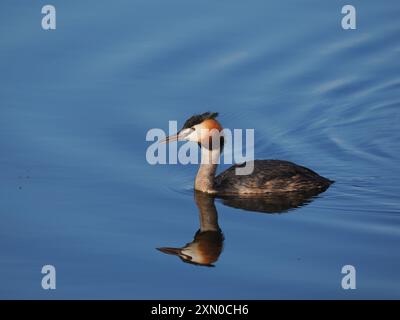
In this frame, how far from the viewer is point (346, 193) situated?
1462cm

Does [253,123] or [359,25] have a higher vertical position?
[359,25]

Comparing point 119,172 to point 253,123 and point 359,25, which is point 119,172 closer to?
point 253,123

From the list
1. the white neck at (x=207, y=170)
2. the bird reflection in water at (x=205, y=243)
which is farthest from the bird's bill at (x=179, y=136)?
the bird reflection in water at (x=205, y=243)

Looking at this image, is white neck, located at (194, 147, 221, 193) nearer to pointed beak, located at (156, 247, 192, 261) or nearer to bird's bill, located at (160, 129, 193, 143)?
bird's bill, located at (160, 129, 193, 143)

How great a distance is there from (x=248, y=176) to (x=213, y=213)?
1.07m

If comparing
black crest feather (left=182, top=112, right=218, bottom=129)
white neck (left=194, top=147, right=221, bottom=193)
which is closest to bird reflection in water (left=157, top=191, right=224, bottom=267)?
white neck (left=194, top=147, right=221, bottom=193)

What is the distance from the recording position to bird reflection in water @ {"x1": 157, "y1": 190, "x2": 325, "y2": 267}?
12.5 metres

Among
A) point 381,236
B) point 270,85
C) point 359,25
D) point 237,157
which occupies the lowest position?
point 381,236

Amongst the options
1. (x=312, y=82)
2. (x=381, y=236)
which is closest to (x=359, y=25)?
(x=312, y=82)

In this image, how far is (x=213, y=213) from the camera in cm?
1406

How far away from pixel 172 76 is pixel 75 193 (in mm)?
4185

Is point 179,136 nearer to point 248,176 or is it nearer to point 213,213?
point 248,176

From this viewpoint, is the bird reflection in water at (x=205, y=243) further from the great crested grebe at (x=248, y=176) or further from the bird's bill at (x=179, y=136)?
the bird's bill at (x=179, y=136)

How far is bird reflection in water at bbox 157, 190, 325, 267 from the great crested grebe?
112 mm
